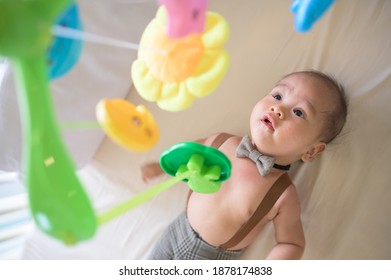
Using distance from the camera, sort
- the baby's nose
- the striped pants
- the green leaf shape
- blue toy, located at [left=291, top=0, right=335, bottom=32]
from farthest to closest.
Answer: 1. the striped pants
2. the baby's nose
3. the green leaf shape
4. blue toy, located at [left=291, top=0, right=335, bottom=32]

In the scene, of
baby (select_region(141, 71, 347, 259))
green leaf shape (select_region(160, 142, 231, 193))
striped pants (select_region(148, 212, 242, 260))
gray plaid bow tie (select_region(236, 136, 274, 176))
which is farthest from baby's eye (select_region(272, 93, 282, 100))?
striped pants (select_region(148, 212, 242, 260))

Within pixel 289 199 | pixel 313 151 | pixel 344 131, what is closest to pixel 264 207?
pixel 289 199

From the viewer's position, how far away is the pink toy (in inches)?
17.3

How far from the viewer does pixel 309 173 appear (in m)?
0.93

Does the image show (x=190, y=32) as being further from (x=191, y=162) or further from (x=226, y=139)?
(x=226, y=139)

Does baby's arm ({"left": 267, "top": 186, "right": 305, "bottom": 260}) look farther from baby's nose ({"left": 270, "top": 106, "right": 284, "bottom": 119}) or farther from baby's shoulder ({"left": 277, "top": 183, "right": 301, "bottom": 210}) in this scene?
baby's nose ({"left": 270, "top": 106, "right": 284, "bottom": 119})

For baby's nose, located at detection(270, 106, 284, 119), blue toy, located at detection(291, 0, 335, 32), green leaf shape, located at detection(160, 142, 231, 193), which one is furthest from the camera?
Result: baby's nose, located at detection(270, 106, 284, 119)

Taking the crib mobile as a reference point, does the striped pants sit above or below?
below

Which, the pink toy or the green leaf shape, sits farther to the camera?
the green leaf shape

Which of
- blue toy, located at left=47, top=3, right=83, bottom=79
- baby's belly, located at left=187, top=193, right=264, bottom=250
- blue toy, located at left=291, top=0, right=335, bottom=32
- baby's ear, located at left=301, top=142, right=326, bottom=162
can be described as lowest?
baby's belly, located at left=187, top=193, right=264, bottom=250

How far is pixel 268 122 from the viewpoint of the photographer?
778 millimetres

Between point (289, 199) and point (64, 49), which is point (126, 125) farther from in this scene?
point (289, 199)

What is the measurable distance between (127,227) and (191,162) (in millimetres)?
495

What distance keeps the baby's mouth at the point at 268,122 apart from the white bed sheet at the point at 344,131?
198 millimetres
